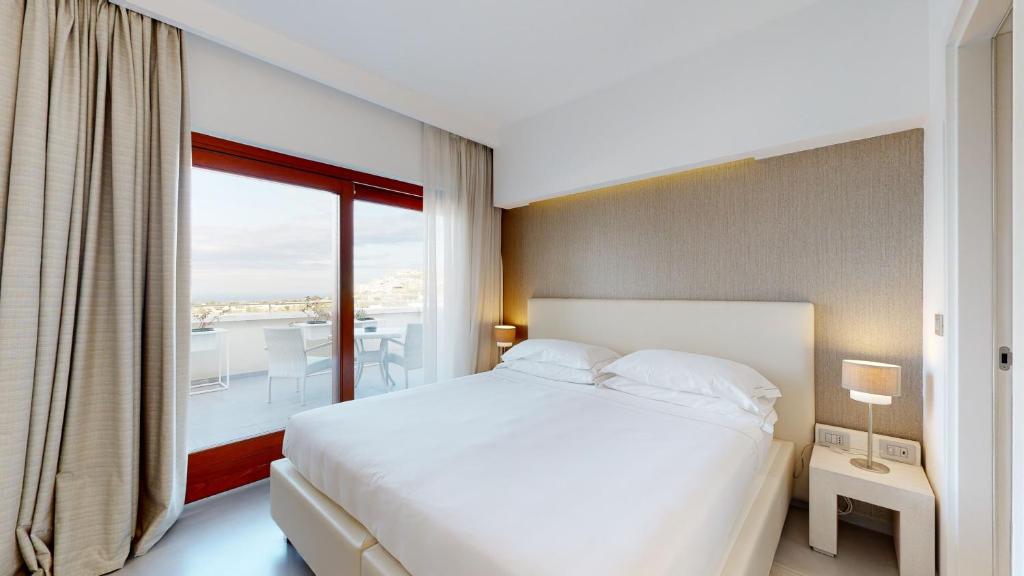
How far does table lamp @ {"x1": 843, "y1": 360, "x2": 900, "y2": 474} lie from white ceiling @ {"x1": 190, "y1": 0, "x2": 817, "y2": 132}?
1786 mm

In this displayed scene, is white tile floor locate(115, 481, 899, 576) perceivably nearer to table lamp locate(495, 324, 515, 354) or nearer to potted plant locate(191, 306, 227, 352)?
potted plant locate(191, 306, 227, 352)

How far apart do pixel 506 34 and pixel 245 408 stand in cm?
276

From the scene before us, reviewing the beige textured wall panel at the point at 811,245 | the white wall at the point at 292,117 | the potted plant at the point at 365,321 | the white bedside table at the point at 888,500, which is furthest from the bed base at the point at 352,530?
the white wall at the point at 292,117

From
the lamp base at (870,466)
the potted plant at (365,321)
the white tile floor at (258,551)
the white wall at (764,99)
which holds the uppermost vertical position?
the white wall at (764,99)

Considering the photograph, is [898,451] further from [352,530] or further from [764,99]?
[352,530]

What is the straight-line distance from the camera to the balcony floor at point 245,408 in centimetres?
231

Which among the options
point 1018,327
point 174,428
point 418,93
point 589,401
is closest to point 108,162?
point 174,428

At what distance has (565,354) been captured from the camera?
107 inches

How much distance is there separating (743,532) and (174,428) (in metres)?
2.58

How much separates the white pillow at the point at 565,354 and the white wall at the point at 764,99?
1.18 metres

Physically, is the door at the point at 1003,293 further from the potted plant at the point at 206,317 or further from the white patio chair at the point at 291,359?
the potted plant at the point at 206,317

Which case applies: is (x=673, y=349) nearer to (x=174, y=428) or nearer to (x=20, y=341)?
(x=174, y=428)

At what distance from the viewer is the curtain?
3199 millimetres

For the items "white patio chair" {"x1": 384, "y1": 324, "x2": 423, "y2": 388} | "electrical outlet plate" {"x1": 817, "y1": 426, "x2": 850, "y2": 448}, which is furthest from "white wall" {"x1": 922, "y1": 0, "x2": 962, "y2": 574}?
"white patio chair" {"x1": 384, "y1": 324, "x2": 423, "y2": 388}
